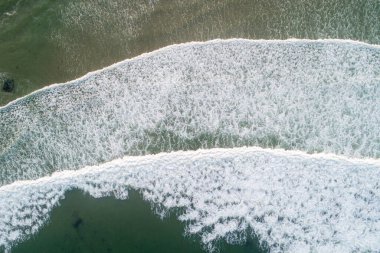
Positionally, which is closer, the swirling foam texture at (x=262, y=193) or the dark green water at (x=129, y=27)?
the swirling foam texture at (x=262, y=193)

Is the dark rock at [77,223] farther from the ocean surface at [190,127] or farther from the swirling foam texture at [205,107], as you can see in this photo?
the swirling foam texture at [205,107]

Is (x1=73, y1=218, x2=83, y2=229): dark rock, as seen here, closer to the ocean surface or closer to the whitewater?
the ocean surface

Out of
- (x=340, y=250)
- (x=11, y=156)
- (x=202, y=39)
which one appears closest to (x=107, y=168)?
(x=11, y=156)

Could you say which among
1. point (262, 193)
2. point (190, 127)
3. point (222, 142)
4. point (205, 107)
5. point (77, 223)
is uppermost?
point (205, 107)

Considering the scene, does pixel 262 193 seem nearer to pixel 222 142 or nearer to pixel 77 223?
pixel 222 142

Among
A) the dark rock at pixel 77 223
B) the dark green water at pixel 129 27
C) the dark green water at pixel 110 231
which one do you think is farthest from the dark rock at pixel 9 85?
the dark rock at pixel 77 223

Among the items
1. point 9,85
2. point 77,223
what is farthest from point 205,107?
point 9,85
